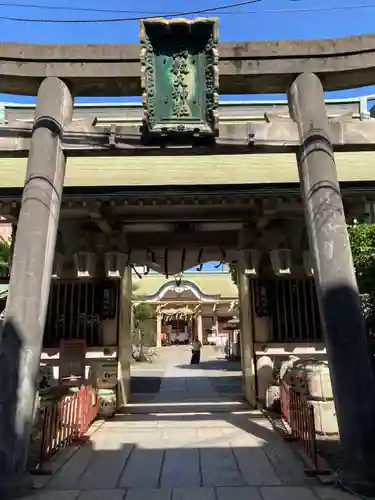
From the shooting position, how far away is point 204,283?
4019 cm

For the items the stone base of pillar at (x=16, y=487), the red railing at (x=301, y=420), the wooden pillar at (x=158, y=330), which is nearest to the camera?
the stone base of pillar at (x=16, y=487)

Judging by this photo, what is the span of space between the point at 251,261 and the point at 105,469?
219 inches

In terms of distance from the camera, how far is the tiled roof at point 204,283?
37.3 meters

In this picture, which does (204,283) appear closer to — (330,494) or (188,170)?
(188,170)

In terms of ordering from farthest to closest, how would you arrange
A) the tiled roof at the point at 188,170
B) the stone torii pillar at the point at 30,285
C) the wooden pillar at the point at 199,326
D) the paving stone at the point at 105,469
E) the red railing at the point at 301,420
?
the wooden pillar at the point at 199,326, the tiled roof at the point at 188,170, the red railing at the point at 301,420, the paving stone at the point at 105,469, the stone torii pillar at the point at 30,285

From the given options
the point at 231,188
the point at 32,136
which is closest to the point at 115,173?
the point at 231,188

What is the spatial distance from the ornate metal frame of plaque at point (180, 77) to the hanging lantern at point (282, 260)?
426 centimetres

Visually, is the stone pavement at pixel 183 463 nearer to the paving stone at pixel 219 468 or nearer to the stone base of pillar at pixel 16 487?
the paving stone at pixel 219 468

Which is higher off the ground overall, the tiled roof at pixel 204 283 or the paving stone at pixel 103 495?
the tiled roof at pixel 204 283

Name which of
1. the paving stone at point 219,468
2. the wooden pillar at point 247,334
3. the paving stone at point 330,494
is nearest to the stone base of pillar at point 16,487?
the paving stone at point 219,468

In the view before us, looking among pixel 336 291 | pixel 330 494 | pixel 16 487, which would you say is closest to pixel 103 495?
→ pixel 16 487

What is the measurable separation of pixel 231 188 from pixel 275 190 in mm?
839

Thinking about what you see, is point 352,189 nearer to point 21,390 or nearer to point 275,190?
point 275,190

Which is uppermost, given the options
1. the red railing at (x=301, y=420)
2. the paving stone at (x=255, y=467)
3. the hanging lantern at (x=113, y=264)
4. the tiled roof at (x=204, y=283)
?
the tiled roof at (x=204, y=283)
